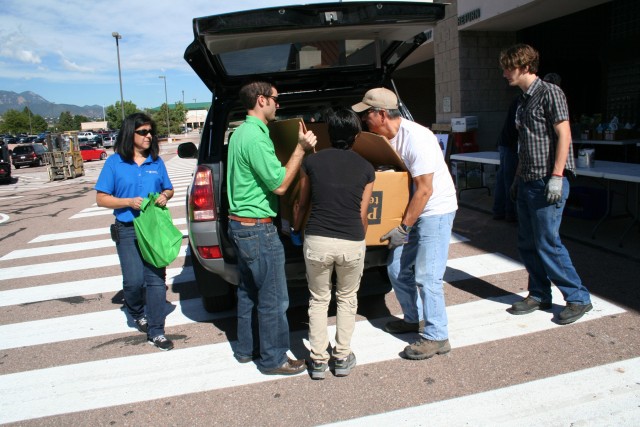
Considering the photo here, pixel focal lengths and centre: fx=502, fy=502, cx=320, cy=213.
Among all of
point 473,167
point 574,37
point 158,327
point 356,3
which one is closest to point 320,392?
point 158,327

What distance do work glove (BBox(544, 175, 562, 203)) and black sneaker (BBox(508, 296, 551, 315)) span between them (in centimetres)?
97

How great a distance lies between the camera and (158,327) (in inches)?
156

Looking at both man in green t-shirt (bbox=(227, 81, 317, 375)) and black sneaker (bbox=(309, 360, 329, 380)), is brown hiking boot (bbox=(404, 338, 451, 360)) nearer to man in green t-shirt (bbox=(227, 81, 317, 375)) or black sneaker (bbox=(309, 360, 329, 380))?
black sneaker (bbox=(309, 360, 329, 380))

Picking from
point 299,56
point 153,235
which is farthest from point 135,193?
point 299,56

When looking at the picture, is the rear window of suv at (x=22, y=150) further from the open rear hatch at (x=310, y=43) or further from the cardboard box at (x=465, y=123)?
the open rear hatch at (x=310, y=43)

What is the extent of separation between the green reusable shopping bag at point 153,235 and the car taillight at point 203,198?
0.92 ft

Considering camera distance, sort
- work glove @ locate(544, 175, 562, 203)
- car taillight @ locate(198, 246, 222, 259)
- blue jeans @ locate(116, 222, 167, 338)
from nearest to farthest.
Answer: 1. work glove @ locate(544, 175, 562, 203)
2. car taillight @ locate(198, 246, 222, 259)
3. blue jeans @ locate(116, 222, 167, 338)

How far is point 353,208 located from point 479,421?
1386 millimetres

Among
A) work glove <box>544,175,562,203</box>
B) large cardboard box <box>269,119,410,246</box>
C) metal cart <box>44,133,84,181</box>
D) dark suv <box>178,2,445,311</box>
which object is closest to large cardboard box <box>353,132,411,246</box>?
large cardboard box <box>269,119,410,246</box>

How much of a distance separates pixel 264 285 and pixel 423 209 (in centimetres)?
117

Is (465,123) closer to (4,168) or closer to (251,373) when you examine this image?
(251,373)

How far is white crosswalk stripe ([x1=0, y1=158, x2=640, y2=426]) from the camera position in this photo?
2834 millimetres

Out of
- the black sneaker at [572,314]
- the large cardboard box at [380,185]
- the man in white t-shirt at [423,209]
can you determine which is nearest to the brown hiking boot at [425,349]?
the man in white t-shirt at [423,209]

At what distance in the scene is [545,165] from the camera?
371 cm
